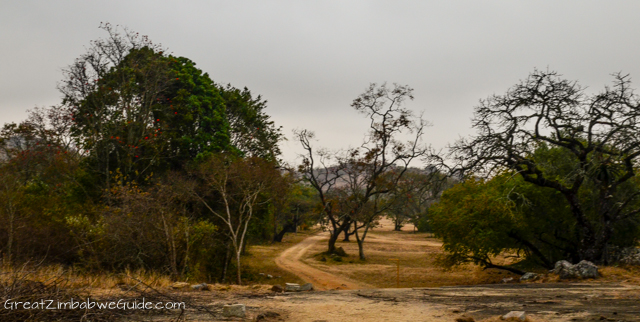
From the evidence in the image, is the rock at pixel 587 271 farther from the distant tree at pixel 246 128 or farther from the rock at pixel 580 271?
the distant tree at pixel 246 128

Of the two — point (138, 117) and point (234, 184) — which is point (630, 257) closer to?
point (234, 184)

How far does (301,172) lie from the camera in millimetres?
34875

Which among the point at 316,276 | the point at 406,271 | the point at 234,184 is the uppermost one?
the point at 234,184

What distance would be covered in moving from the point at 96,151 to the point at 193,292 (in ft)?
51.0

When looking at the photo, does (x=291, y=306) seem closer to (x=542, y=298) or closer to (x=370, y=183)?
(x=542, y=298)

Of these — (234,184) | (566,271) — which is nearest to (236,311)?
(566,271)

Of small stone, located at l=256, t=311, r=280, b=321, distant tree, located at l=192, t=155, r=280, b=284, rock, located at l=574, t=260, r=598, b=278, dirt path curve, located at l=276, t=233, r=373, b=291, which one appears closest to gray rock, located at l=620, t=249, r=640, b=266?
rock, located at l=574, t=260, r=598, b=278

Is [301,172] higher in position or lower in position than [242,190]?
higher

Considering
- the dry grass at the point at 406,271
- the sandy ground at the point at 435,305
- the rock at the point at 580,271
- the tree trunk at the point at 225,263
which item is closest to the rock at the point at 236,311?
the sandy ground at the point at 435,305

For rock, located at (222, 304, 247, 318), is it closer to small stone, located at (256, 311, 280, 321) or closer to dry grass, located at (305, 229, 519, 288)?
small stone, located at (256, 311, 280, 321)

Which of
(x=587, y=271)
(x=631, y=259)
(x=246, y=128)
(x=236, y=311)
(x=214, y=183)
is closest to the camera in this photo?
(x=236, y=311)

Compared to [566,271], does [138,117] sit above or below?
above

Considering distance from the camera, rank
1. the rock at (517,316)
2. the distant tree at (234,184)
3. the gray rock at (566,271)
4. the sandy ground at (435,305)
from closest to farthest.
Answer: the rock at (517,316)
the sandy ground at (435,305)
the gray rock at (566,271)
the distant tree at (234,184)

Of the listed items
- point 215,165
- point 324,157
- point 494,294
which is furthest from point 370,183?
point 494,294
